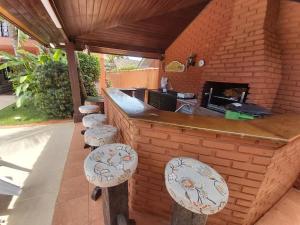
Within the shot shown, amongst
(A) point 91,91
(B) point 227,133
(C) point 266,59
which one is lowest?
(A) point 91,91

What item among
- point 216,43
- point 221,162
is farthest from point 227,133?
point 216,43

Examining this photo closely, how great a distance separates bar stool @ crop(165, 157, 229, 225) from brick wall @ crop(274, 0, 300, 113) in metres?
2.28

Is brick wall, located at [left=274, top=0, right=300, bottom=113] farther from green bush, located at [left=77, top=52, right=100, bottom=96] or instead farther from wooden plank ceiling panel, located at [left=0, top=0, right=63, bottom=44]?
green bush, located at [left=77, top=52, right=100, bottom=96]

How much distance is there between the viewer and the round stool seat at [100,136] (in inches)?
79.5

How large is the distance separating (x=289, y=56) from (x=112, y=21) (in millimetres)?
3571

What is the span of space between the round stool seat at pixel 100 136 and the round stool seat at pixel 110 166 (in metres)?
0.42

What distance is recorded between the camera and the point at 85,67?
707 centimetres

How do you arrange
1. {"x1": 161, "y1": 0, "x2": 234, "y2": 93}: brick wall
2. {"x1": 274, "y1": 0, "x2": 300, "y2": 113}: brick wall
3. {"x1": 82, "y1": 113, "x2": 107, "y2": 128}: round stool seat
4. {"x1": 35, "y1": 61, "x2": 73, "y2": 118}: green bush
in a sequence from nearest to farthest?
1. {"x1": 274, "y1": 0, "x2": 300, "y2": 113}: brick wall
2. {"x1": 82, "y1": 113, "x2": 107, "y2": 128}: round stool seat
3. {"x1": 161, "y1": 0, "x2": 234, "y2": 93}: brick wall
4. {"x1": 35, "y1": 61, "x2": 73, "y2": 118}: green bush

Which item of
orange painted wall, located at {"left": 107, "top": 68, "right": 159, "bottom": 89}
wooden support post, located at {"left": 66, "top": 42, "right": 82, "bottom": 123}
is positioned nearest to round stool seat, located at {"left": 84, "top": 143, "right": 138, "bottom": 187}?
wooden support post, located at {"left": 66, "top": 42, "right": 82, "bottom": 123}

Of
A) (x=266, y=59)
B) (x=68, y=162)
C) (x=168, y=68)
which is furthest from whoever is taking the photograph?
(x=168, y=68)

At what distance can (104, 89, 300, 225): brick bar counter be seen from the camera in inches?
53.3

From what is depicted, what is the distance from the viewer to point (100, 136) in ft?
6.72

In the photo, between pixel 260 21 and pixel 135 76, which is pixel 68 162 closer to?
pixel 260 21

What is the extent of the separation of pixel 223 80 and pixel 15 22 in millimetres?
4179
